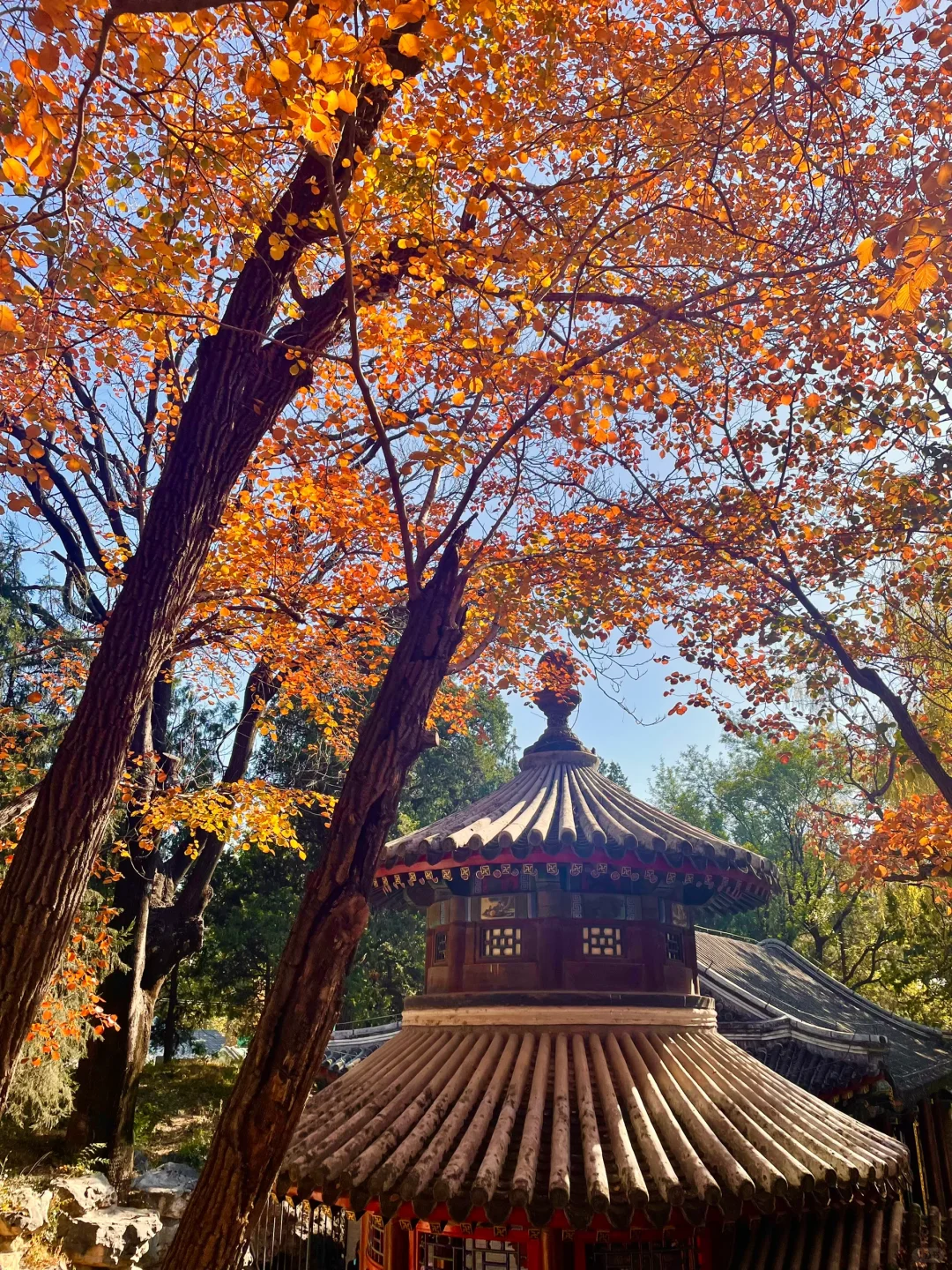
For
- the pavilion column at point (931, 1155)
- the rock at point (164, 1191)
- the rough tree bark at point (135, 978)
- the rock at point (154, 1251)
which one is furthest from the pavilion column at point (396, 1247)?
the pavilion column at point (931, 1155)

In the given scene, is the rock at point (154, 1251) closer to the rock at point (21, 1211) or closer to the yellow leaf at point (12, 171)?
the rock at point (21, 1211)

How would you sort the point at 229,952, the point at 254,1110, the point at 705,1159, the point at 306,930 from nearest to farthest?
1. the point at 254,1110
2. the point at 306,930
3. the point at 705,1159
4. the point at 229,952

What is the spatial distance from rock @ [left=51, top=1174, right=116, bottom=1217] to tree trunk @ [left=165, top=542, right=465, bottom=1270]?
12700 millimetres

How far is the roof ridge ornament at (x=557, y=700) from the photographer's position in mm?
10688

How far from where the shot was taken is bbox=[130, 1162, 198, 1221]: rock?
51.0 feet

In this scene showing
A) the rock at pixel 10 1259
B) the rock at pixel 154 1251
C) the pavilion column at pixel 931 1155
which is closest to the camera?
the rock at pixel 10 1259

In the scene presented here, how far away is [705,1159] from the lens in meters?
5.80

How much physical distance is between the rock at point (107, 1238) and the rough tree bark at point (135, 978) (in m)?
0.87

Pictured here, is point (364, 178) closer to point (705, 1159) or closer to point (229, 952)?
point (705, 1159)

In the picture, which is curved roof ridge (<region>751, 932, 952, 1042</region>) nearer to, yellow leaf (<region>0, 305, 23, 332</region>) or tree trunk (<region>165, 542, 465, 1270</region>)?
tree trunk (<region>165, 542, 465, 1270</region>)

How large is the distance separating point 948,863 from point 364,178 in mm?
10180

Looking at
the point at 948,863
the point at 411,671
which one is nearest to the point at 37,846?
the point at 411,671

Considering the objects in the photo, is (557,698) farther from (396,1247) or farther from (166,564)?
(166,564)

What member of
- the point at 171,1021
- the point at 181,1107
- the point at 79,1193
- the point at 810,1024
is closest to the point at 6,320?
the point at 810,1024
